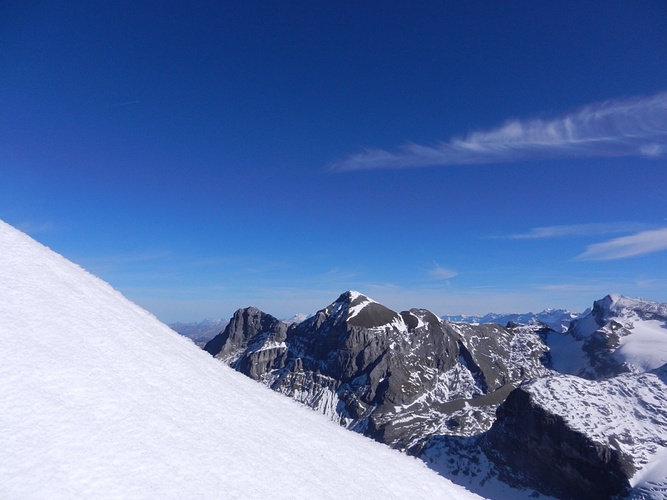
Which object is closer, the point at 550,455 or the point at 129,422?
the point at 129,422

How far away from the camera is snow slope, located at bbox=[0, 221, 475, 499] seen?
16.2 ft

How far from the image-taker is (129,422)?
5957 mm

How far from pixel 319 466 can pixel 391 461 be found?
2791 millimetres

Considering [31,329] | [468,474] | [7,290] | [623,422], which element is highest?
[7,290]

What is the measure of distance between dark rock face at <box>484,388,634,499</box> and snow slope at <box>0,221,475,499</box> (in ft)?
511

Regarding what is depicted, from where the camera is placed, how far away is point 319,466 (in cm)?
761

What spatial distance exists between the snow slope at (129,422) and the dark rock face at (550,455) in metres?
156

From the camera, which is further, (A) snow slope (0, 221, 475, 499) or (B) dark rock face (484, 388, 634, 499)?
(B) dark rock face (484, 388, 634, 499)

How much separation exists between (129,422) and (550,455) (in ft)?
567

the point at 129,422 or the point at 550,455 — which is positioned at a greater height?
the point at 129,422

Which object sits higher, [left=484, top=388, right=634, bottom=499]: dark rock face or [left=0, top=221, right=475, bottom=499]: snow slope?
[left=0, top=221, right=475, bottom=499]: snow slope

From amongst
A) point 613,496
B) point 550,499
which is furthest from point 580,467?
point 550,499

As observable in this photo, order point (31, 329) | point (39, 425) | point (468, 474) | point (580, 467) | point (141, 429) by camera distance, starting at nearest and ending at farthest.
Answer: point (39, 425), point (141, 429), point (31, 329), point (580, 467), point (468, 474)

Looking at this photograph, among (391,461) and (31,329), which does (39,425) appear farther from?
(391,461)
